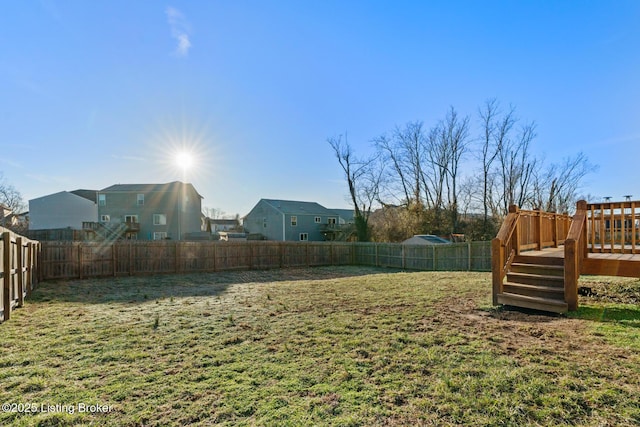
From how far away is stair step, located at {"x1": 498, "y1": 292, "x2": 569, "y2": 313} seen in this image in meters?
4.59

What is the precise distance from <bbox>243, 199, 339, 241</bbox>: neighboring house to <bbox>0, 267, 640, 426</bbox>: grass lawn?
23.6 m

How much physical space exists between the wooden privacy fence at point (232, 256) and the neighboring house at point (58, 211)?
2224cm

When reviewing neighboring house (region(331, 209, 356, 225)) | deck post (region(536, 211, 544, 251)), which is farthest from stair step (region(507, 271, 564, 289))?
neighboring house (region(331, 209, 356, 225))

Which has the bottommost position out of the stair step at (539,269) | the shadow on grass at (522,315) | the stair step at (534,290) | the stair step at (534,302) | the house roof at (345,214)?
the shadow on grass at (522,315)

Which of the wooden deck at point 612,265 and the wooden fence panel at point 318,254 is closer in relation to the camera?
the wooden deck at point 612,265

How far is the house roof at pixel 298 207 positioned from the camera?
97.8ft

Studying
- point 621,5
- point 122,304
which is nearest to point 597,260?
point 621,5

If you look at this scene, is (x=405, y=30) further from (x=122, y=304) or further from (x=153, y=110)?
(x=122, y=304)

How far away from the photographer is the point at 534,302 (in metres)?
4.81

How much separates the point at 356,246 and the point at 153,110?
12.4 metres

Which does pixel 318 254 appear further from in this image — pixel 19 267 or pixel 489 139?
pixel 489 139

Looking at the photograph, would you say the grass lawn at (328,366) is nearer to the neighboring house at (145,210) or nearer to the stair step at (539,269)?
the stair step at (539,269)

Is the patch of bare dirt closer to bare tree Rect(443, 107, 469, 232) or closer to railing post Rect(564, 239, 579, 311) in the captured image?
railing post Rect(564, 239, 579, 311)

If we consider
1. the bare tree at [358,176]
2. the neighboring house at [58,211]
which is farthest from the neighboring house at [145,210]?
the bare tree at [358,176]
